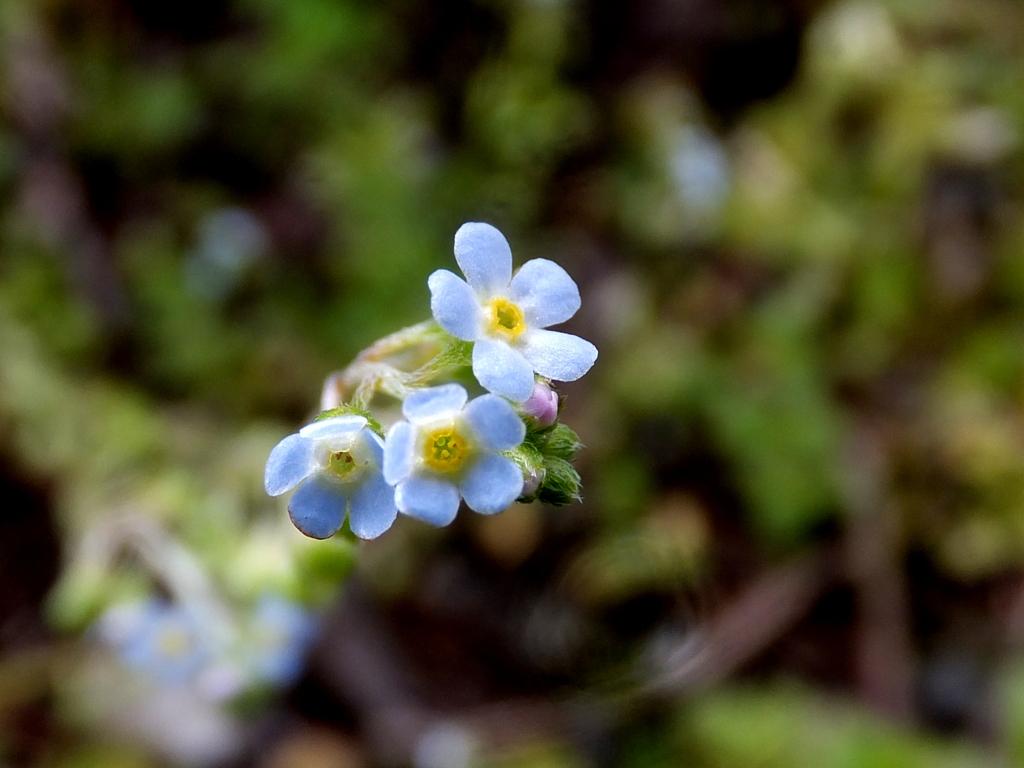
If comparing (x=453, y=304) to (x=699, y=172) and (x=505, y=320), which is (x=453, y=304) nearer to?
(x=505, y=320)

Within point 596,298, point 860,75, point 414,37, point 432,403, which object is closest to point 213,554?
point 432,403

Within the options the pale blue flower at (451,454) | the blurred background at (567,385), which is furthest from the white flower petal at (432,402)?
the blurred background at (567,385)

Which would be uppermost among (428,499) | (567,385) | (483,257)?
(567,385)

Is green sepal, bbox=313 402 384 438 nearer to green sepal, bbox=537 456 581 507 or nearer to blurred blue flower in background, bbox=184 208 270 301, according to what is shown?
green sepal, bbox=537 456 581 507

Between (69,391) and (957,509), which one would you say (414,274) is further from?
(957,509)

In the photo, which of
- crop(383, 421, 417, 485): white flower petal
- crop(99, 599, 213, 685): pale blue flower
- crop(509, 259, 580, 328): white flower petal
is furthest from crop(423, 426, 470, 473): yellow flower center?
crop(99, 599, 213, 685): pale blue flower

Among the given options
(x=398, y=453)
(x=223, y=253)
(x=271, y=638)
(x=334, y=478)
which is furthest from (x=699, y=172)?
(x=398, y=453)
